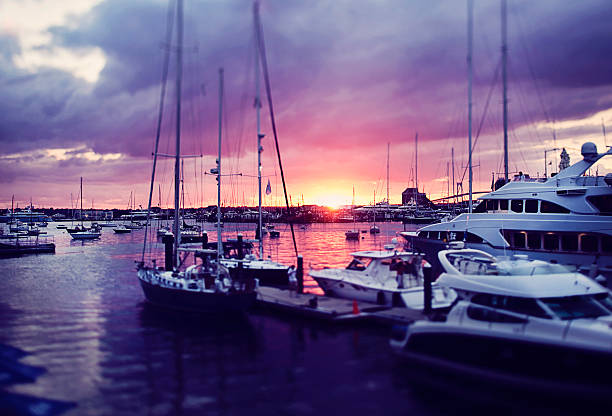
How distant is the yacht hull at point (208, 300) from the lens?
20.8 meters

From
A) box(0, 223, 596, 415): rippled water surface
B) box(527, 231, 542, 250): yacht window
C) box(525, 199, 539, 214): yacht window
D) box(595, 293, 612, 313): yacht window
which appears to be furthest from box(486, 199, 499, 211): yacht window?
box(595, 293, 612, 313): yacht window

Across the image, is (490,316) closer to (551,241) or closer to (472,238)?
(551,241)

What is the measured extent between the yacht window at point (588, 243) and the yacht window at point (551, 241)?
4.55 ft

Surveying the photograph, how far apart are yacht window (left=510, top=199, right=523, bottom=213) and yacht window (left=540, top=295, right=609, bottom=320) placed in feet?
63.6

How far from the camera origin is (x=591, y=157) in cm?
3089

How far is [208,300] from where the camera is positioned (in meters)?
21.1

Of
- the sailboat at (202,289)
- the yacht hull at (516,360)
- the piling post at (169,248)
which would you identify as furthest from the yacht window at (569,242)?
the piling post at (169,248)

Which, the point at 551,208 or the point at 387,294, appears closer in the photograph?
the point at 387,294

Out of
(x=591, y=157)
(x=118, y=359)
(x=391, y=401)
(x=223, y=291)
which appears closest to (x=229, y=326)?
(x=223, y=291)

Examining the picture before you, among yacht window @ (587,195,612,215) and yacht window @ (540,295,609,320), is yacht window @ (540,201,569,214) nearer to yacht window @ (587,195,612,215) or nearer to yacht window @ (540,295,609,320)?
yacht window @ (587,195,612,215)

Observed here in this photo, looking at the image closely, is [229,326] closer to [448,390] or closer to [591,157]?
[448,390]

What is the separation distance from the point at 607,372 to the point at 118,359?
51.0ft

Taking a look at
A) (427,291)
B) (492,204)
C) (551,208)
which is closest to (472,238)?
(492,204)

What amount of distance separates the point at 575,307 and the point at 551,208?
1922 centimetres
